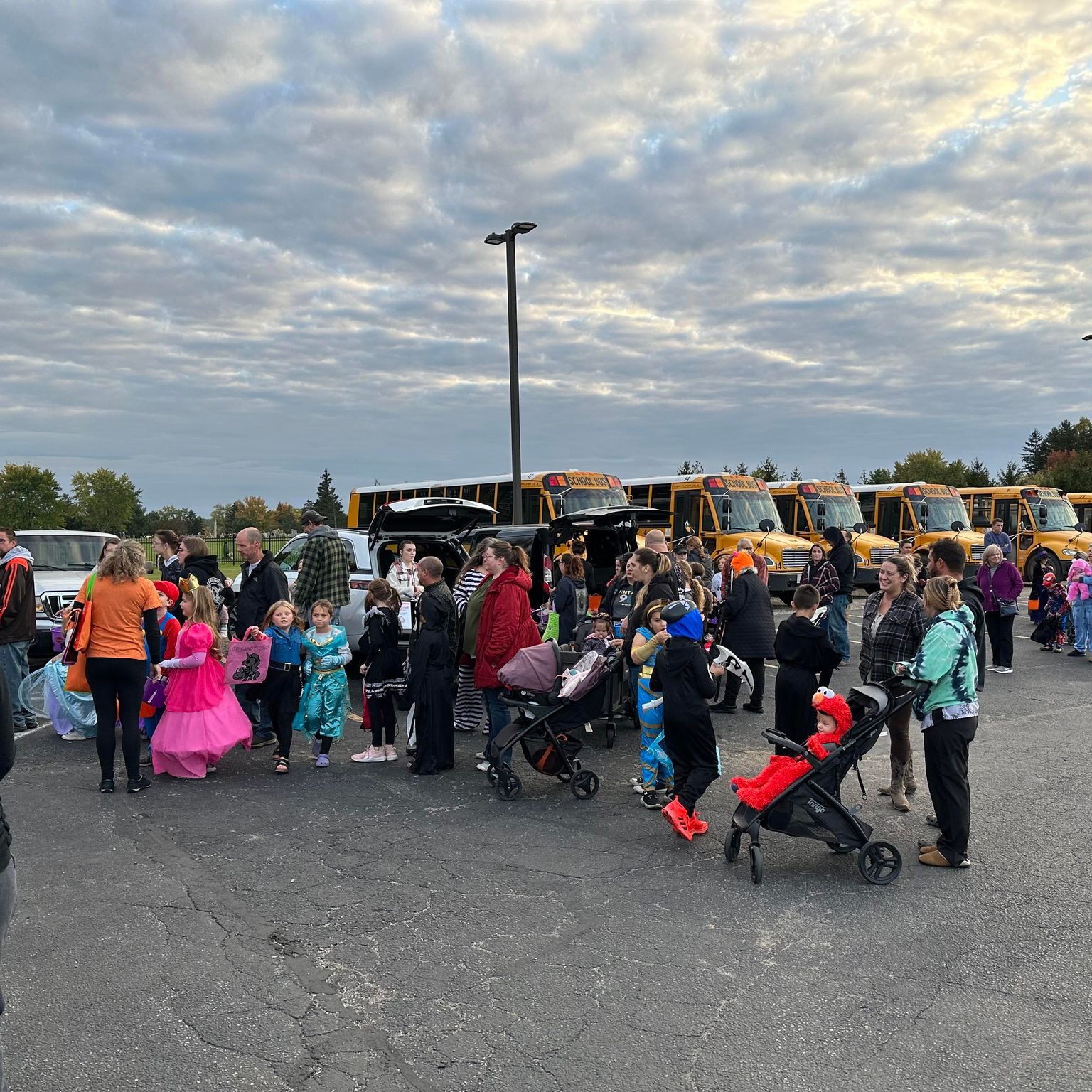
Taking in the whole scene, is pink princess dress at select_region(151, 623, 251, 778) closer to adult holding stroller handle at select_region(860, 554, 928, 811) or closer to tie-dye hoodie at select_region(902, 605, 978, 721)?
adult holding stroller handle at select_region(860, 554, 928, 811)

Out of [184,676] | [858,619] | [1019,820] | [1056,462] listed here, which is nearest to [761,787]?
[1019,820]

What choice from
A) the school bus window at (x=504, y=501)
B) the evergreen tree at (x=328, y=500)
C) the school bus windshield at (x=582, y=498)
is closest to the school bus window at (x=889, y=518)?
the school bus windshield at (x=582, y=498)

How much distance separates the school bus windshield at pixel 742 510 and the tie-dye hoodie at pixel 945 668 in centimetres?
1674

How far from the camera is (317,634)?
769cm

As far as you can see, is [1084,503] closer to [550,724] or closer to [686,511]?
[686,511]

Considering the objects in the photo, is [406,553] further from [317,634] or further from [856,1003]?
[856,1003]

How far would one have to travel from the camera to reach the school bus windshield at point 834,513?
24.8 metres

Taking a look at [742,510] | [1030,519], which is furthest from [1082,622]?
[1030,519]

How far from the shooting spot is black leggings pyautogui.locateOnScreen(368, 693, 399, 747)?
7652mm

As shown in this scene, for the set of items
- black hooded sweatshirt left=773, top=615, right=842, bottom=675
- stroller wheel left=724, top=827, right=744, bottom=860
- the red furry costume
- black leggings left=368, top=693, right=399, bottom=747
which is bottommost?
stroller wheel left=724, top=827, right=744, bottom=860

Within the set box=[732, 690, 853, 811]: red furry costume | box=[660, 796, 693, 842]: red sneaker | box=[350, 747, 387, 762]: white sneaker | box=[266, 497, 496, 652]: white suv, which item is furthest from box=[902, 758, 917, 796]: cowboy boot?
box=[266, 497, 496, 652]: white suv

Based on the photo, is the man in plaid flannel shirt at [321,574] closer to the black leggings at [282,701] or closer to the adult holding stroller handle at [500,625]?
the black leggings at [282,701]

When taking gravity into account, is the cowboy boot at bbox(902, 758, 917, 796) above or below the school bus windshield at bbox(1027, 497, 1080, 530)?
below

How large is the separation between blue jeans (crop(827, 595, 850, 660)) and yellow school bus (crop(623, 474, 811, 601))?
841 cm
